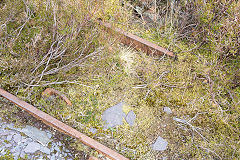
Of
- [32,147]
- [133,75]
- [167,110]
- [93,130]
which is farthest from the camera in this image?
[133,75]

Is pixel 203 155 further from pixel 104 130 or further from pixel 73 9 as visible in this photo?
pixel 73 9

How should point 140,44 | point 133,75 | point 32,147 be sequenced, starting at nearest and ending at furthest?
point 32,147 < point 133,75 < point 140,44

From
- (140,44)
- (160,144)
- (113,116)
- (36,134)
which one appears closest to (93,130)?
(113,116)

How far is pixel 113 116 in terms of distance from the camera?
3467 mm

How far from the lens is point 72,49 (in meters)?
3.80

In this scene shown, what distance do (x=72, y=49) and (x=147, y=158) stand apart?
7.00 ft

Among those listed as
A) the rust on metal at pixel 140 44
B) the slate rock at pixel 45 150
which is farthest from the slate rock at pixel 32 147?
the rust on metal at pixel 140 44

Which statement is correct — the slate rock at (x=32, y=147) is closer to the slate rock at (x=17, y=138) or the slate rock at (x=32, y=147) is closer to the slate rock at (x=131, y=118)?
the slate rock at (x=17, y=138)

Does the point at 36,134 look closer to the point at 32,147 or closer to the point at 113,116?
the point at 32,147

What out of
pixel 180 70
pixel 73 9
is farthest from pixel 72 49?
pixel 180 70

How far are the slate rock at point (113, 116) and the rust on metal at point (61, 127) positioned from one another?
0.45 metres

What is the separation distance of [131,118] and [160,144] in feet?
1.92

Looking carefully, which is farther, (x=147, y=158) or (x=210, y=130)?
(x=210, y=130)

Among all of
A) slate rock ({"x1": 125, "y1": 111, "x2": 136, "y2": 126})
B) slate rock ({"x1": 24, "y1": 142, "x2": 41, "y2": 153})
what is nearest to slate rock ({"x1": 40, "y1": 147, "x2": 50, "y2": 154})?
slate rock ({"x1": 24, "y1": 142, "x2": 41, "y2": 153})
